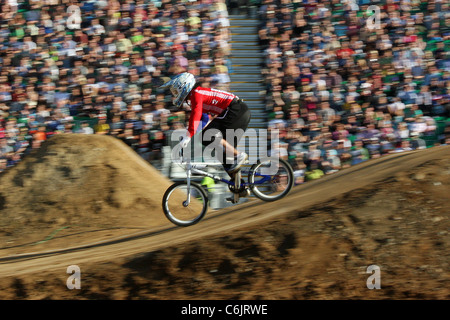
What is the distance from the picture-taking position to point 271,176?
902cm

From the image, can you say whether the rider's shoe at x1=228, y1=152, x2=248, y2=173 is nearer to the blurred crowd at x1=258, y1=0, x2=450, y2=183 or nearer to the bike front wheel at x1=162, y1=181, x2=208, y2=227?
the bike front wheel at x1=162, y1=181, x2=208, y2=227

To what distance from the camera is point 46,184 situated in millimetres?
12281

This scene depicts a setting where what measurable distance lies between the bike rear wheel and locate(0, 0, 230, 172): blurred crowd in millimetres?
4896

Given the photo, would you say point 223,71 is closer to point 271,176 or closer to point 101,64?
point 101,64

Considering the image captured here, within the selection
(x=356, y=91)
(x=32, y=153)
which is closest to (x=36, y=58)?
(x=32, y=153)

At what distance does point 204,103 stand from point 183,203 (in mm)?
1557

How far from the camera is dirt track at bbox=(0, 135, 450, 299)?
6.36 metres

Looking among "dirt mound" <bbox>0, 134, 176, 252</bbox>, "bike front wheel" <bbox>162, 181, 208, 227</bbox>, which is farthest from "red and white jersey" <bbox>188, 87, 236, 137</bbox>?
"dirt mound" <bbox>0, 134, 176, 252</bbox>

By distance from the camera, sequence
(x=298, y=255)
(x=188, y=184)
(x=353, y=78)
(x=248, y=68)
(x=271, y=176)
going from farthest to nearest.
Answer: (x=248, y=68) < (x=353, y=78) < (x=271, y=176) < (x=188, y=184) < (x=298, y=255)

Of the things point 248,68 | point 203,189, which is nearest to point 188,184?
point 203,189

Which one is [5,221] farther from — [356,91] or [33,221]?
[356,91]

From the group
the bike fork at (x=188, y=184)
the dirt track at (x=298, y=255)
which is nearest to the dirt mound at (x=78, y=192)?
the dirt track at (x=298, y=255)

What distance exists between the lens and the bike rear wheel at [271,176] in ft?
29.3

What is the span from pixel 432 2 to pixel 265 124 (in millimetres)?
5336
